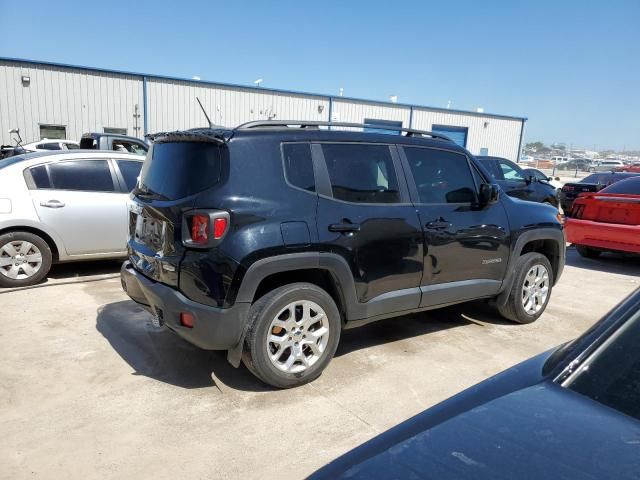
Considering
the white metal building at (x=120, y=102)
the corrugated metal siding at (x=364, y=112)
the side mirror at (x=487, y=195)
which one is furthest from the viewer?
the corrugated metal siding at (x=364, y=112)

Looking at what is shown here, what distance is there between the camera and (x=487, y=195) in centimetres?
466

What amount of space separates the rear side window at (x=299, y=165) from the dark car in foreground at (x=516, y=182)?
882cm

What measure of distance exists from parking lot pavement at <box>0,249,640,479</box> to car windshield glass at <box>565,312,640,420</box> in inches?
→ 62.6

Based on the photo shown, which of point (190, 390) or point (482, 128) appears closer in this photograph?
point (190, 390)

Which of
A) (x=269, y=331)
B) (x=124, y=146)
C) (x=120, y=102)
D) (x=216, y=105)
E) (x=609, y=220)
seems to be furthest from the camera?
(x=216, y=105)

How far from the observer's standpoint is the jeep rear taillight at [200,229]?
10.8 ft

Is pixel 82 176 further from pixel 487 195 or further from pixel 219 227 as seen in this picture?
A: pixel 487 195

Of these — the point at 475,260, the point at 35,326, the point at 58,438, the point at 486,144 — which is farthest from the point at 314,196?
the point at 486,144

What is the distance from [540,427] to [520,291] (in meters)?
3.77

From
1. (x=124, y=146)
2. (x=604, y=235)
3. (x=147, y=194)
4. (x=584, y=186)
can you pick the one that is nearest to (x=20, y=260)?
(x=147, y=194)

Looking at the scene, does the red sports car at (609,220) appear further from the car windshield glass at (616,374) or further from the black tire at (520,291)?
the car windshield glass at (616,374)

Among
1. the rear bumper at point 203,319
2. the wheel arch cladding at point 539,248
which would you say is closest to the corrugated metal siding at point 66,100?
the wheel arch cladding at point 539,248

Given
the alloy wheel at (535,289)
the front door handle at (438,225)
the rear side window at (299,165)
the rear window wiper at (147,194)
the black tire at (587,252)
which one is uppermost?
the rear side window at (299,165)

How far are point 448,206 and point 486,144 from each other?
29.0 metres
